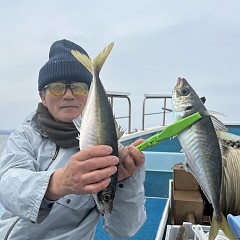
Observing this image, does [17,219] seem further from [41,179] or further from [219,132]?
[219,132]

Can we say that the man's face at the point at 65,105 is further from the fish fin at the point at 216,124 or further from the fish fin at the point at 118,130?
the fish fin at the point at 216,124

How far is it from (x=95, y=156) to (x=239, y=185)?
5.91ft

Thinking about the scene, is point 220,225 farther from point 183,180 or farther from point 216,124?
point 183,180

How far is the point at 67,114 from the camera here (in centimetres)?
178

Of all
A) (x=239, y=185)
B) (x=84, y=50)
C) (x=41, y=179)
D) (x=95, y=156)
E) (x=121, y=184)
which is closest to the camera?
(x=95, y=156)

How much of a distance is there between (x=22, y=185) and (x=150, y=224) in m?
2.88

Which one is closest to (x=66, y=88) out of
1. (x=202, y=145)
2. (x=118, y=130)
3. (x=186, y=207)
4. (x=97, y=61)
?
(x=97, y=61)

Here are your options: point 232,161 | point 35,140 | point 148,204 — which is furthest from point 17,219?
point 148,204

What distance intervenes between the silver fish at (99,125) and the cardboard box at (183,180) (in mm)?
2287

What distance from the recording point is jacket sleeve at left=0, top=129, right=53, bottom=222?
1.31m

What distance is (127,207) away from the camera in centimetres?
166

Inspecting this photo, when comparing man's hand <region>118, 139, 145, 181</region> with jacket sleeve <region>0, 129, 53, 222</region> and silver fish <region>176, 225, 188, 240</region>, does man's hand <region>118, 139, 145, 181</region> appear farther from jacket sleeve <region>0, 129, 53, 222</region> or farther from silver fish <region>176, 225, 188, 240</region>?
silver fish <region>176, 225, 188, 240</region>

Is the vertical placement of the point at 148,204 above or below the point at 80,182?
below

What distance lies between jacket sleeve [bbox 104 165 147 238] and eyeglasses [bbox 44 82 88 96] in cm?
53
